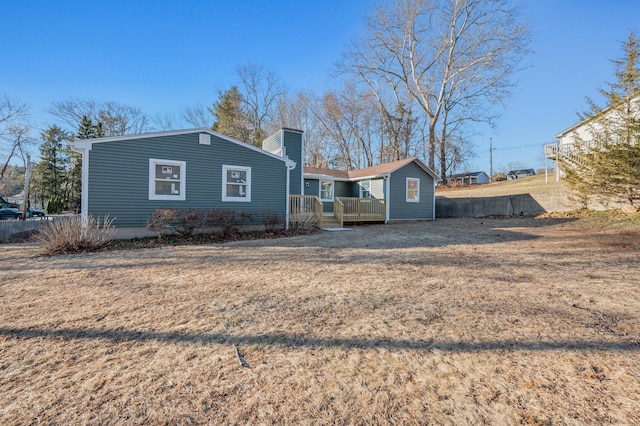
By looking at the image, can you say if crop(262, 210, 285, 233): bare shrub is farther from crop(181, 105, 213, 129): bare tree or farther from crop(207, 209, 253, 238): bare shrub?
crop(181, 105, 213, 129): bare tree

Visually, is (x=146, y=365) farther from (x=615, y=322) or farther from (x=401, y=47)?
(x=401, y=47)

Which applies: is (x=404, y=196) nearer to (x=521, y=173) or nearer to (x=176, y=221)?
(x=176, y=221)

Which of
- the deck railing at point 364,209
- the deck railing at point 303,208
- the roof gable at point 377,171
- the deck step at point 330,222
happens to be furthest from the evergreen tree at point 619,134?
the deck railing at point 303,208

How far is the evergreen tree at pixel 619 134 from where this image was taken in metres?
7.28

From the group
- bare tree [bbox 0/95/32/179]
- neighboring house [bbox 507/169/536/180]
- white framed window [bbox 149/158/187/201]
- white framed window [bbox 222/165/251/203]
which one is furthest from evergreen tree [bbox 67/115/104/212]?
neighboring house [bbox 507/169/536/180]

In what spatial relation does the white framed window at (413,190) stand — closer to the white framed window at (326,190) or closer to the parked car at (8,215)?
the white framed window at (326,190)

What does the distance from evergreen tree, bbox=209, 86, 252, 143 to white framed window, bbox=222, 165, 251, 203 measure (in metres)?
19.5

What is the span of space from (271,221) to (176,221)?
3.13 m

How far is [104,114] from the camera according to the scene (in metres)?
27.9

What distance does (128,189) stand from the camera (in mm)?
8891

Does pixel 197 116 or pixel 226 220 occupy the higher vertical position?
pixel 197 116

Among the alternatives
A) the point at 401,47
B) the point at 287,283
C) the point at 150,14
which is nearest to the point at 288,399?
the point at 287,283

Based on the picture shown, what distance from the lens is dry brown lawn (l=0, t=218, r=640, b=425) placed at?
5.74 feet

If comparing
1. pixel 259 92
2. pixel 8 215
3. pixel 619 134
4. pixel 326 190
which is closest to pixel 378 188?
pixel 326 190
